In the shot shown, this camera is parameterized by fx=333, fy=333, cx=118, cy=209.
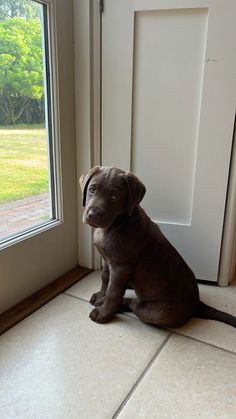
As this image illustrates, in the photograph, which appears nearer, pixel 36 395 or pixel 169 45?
pixel 36 395

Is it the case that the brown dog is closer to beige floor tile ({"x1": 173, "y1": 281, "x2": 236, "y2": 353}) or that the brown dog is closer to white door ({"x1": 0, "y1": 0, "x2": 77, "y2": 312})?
beige floor tile ({"x1": 173, "y1": 281, "x2": 236, "y2": 353})

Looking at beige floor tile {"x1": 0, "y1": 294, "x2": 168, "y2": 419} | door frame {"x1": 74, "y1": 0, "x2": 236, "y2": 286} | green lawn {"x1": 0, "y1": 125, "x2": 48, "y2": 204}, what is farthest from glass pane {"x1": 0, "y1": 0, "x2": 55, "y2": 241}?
beige floor tile {"x1": 0, "y1": 294, "x2": 168, "y2": 419}

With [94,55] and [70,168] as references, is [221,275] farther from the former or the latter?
[94,55]

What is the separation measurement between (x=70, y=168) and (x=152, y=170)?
0.38 metres

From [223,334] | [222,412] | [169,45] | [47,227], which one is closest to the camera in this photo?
[222,412]

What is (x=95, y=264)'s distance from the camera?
5.61 ft

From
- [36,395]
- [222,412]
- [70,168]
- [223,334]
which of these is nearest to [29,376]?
[36,395]

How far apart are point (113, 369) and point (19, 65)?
112cm

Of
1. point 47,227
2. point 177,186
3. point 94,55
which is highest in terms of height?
point 94,55

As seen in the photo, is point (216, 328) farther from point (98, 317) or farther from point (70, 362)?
point (70, 362)

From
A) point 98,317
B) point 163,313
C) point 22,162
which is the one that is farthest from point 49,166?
point 163,313

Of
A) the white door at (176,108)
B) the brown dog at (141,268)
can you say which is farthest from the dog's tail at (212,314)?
the white door at (176,108)

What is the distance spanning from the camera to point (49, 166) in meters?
1.49

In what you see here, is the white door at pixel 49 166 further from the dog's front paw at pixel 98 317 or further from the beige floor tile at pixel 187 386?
the beige floor tile at pixel 187 386
